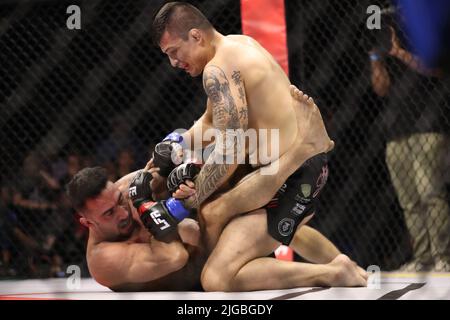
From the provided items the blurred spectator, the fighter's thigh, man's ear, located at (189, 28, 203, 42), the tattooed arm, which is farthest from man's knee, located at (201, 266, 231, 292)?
the blurred spectator

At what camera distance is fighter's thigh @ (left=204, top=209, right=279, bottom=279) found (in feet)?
7.12

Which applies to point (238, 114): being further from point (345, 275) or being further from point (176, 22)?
point (345, 275)

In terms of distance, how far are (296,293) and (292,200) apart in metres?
0.32

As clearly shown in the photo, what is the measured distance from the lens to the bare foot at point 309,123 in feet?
7.03

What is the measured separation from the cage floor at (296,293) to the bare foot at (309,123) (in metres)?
0.41

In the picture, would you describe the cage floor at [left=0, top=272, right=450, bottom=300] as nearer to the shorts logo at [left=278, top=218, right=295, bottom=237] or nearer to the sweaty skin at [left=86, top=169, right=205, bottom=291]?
the sweaty skin at [left=86, top=169, right=205, bottom=291]

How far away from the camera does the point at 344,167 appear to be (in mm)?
3316

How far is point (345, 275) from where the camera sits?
221 cm

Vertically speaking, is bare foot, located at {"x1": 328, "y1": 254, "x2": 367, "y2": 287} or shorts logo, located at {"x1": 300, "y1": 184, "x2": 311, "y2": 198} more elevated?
shorts logo, located at {"x1": 300, "y1": 184, "x2": 311, "y2": 198}

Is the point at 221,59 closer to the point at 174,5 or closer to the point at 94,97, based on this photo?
the point at 174,5

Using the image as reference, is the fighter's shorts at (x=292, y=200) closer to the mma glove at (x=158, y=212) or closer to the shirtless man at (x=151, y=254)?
the shirtless man at (x=151, y=254)

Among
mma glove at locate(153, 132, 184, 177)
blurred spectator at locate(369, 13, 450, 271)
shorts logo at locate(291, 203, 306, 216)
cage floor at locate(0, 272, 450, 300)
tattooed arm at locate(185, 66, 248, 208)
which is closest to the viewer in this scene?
cage floor at locate(0, 272, 450, 300)

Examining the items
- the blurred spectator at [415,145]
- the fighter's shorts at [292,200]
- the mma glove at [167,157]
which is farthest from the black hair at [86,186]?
the blurred spectator at [415,145]

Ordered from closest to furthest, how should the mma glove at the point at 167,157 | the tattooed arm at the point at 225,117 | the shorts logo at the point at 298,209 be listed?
the tattooed arm at the point at 225,117 → the shorts logo at the point at 298,209 → the mma glove at the point at 167,157
